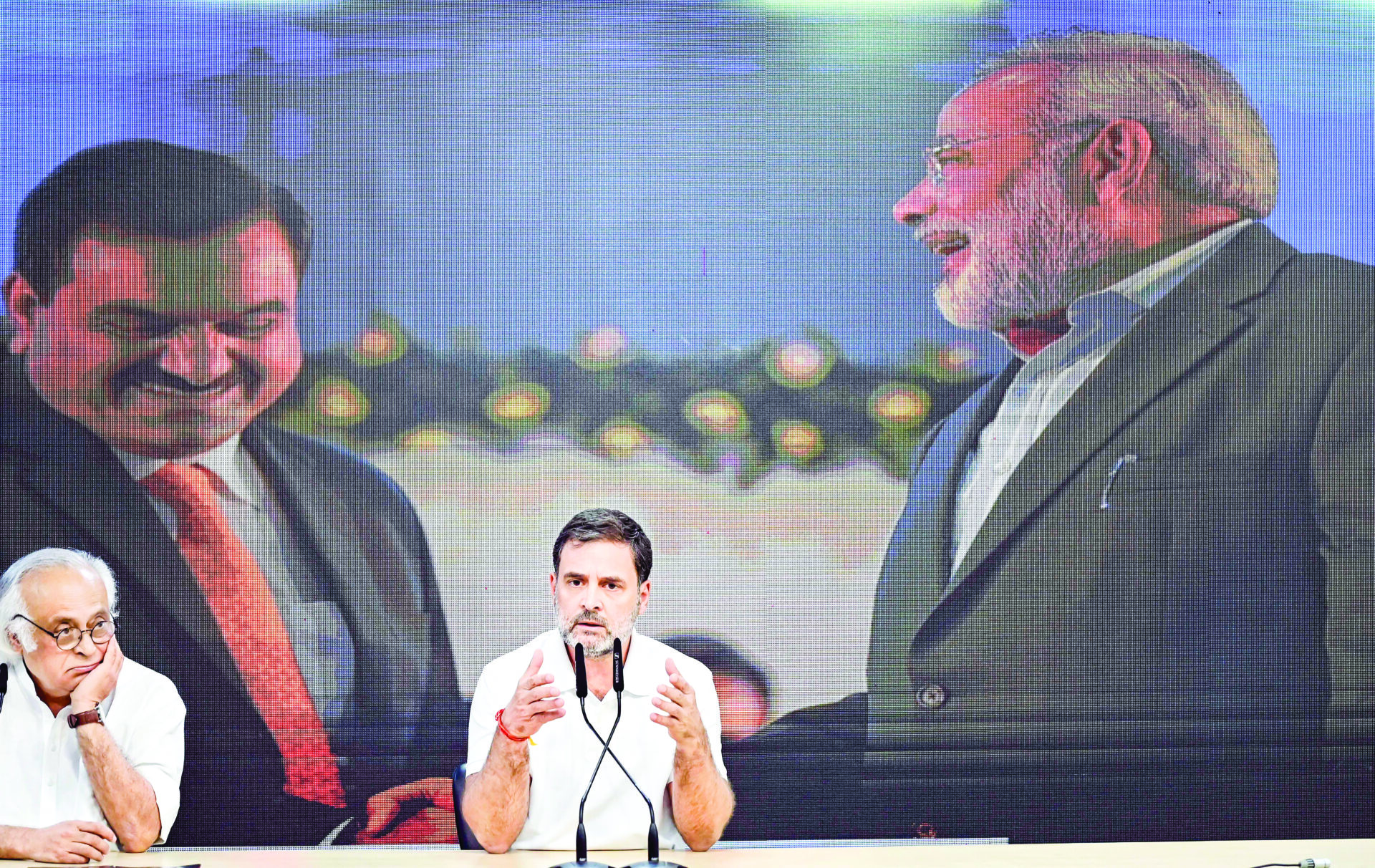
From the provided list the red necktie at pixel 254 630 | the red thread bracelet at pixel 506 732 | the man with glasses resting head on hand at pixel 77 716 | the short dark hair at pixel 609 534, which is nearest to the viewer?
the red thread bracelet at pixel 506 732

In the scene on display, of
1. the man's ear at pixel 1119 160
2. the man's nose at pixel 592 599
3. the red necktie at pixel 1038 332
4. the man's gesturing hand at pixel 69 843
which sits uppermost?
the man's ear at pixel 1119 160

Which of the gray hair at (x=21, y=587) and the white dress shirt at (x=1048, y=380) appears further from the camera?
the white dress shirt at (x=1048, y=380)

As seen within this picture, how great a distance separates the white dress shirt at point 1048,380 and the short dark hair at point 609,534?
1.15m

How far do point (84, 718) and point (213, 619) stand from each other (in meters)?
1.00

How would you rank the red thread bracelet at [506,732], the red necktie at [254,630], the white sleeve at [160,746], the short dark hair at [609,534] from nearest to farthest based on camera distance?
the red thread bracelet at [506,732] → the white sleeve at [160,746] → the short dark hair at [609,534] → the red necktie at [254,630]

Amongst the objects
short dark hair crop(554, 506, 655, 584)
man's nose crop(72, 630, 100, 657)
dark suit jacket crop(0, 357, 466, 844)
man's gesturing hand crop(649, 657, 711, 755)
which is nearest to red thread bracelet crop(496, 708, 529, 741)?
man's gesturing hand crop(649, 657, 711, 755)

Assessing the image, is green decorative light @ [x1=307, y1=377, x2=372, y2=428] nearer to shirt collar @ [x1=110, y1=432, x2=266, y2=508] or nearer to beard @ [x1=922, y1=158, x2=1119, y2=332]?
shirt collar @ [x1=110, y1=432, x2=266, y2=508]

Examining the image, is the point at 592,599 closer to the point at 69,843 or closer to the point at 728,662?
the point at 728,662

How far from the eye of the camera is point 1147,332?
12.5ft

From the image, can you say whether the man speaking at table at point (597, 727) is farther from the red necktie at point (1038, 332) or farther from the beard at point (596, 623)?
the red necktie at point (1038, 332)

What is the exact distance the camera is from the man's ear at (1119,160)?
12.6 feet

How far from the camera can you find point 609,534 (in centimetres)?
297

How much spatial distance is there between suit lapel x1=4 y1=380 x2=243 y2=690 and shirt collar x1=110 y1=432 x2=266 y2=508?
0.08 ft

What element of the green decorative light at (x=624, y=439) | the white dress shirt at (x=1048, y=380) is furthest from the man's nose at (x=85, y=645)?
the white dress shirt at (x=1048, y=380)
